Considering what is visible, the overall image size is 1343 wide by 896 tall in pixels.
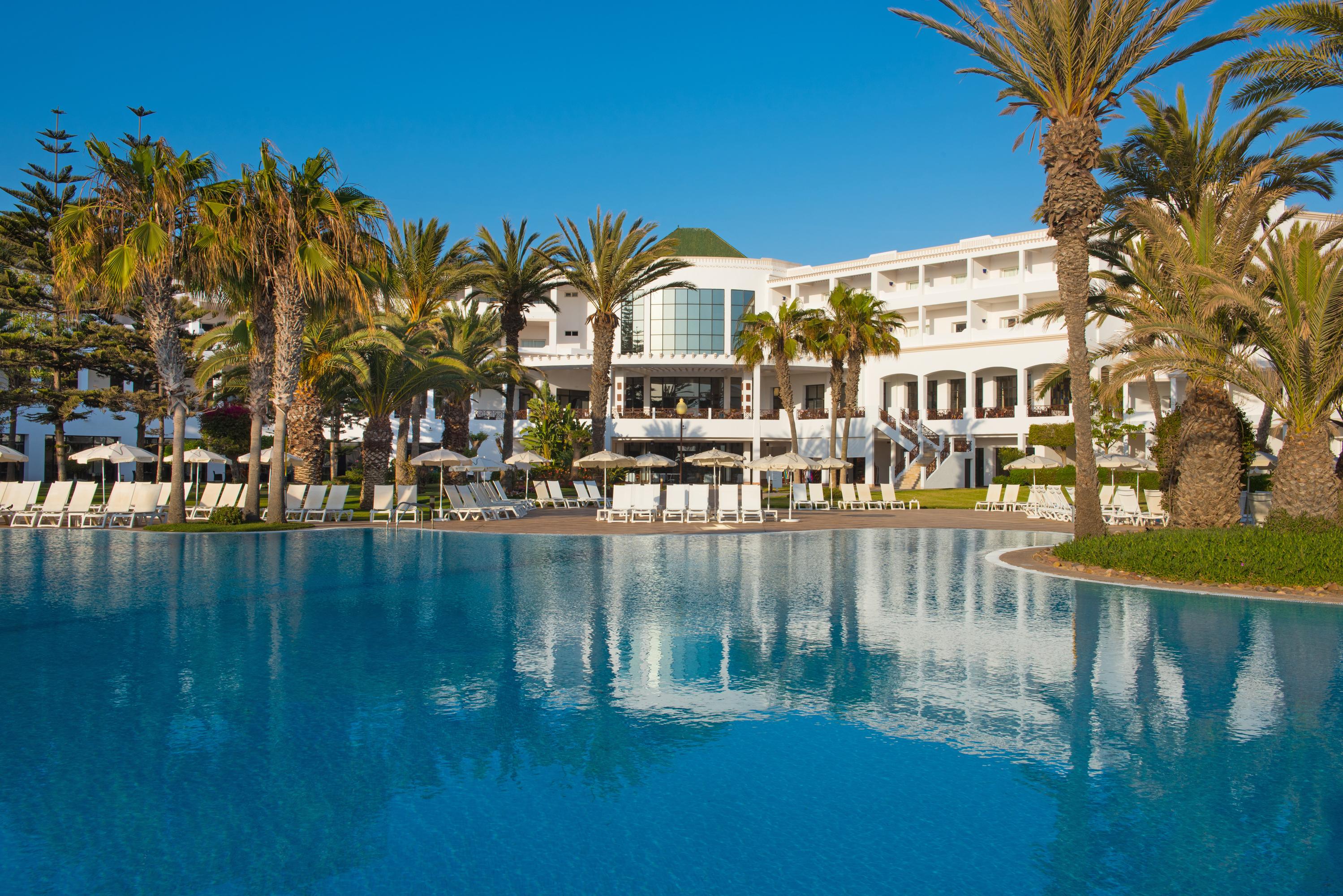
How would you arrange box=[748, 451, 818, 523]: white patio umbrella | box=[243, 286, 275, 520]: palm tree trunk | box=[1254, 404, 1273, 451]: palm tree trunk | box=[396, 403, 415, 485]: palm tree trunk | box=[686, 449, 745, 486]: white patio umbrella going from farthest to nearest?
1. box=[396, 403, 415, 485]: palm tree trunk
2. box=[686, 449, 745, 486]: white patio umbrella
3. box=[748, 451, 818, 523]: white patio umbrella
4. box=[1254, 404, 1273, 451]: palm tree trunk
5. box=[243, 286, 275, 520]: palm tree trunk

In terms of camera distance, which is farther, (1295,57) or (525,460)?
(525,460)

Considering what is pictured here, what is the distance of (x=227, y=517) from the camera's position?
20281 millimetres

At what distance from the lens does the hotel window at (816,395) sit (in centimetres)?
5291

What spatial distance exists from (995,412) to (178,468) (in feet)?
116

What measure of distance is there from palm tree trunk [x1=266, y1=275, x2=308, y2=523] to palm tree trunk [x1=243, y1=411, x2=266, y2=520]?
284mm

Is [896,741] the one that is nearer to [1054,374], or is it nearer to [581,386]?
[1054,374]

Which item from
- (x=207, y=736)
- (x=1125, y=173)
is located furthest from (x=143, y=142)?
(x=1125, y=173)

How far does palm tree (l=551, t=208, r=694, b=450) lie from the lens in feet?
99.5

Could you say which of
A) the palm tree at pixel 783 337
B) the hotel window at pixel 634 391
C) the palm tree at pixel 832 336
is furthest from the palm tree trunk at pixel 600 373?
the hotel window at pixel 634 391

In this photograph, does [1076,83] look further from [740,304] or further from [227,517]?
[740,304]

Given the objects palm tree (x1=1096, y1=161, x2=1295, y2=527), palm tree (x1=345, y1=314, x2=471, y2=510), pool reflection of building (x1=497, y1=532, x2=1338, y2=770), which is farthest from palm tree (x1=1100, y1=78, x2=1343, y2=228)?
palm tree (x1=345, y1=314, x2=471, y2=510)

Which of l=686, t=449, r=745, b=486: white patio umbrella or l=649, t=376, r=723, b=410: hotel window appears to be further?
l=649, t=376, r=723, b=410: hotel window

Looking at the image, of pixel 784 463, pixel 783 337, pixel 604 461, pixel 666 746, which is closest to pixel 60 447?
pixel 604 461

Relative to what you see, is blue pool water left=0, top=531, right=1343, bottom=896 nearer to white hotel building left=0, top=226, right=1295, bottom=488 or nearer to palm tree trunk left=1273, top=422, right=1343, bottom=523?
palm tree trunk left=1273, top=422, right=1343, bottom=523
